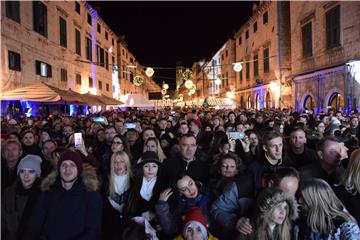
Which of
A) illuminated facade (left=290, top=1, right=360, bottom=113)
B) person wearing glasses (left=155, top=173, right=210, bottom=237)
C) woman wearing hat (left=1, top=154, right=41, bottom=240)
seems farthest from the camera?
illuminated facade (left=290, top=1, right=360, bottom=113)

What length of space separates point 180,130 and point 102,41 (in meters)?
31.8

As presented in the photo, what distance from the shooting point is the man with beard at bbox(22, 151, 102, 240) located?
3.58 metres

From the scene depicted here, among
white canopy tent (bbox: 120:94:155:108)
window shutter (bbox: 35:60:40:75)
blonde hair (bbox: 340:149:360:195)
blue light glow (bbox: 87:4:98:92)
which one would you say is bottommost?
blonde hair (bbox: 340:149:360:195)

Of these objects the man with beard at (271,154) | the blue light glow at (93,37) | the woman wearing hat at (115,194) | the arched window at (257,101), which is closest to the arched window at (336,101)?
the arched window at (257,101)

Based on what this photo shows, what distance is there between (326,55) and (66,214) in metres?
21.1

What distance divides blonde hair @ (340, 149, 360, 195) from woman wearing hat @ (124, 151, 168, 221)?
2.13 meters

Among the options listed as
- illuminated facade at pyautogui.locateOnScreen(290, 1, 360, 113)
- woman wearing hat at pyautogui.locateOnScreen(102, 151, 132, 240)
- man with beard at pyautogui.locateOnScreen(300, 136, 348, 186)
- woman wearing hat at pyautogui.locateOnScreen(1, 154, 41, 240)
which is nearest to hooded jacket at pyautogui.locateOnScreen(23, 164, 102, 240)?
woman wearing hat at pyautogui.locateOnScreen(1, 154, 41, 240)

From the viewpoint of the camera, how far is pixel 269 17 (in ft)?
102

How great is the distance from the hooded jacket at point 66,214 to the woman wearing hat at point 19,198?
0.93ft

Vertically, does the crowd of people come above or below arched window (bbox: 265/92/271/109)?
below

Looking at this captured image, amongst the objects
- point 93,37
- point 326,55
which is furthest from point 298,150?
point 93,37

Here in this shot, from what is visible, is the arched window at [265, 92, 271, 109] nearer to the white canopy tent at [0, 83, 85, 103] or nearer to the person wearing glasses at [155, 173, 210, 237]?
the white canopy tent at [0, 83, 85, 103]

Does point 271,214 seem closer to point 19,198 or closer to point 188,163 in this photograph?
point 188,163

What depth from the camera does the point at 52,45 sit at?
73.5 ft
